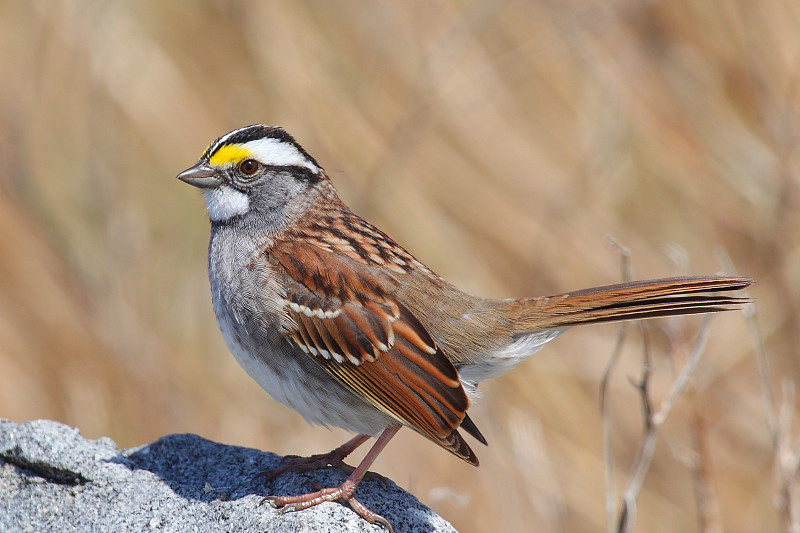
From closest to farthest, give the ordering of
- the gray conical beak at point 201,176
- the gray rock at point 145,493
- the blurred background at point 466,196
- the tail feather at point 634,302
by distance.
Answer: the gray rock at point 145,493 < the tail feather at point 634,302 < the gray conical beak at point 201,176 < the blurred background at point 466,196

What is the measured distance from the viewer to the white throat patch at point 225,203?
3766 mm

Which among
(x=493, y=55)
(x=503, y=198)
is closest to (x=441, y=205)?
(x=503, y=198)

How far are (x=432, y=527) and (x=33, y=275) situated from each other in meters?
3.43

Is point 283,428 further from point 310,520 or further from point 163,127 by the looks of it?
point 310,520

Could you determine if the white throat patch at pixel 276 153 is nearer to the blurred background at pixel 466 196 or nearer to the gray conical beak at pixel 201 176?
the gray conical beak at pixel 201 176

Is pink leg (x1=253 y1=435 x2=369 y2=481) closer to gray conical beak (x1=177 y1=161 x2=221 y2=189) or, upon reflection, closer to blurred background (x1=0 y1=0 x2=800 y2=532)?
gray conical beak (x1=177 y1=161 x2=221 y2=189)

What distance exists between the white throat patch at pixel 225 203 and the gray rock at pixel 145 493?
0.95 meters

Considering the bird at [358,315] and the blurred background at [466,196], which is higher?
the blurred background at [466,196]

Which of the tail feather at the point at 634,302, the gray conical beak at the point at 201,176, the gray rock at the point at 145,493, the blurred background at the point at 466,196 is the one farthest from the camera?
the blurred background at the point at 466,196

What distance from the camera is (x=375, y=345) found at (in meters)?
3.38

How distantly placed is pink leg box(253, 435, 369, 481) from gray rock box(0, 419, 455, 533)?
0.09ft

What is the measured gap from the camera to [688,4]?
232 inches

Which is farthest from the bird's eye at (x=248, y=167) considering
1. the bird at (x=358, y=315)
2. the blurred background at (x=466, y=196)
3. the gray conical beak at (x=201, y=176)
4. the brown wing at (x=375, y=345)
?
the blurred background at (x=466, y=196)

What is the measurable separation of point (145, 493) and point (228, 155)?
4.34ft
